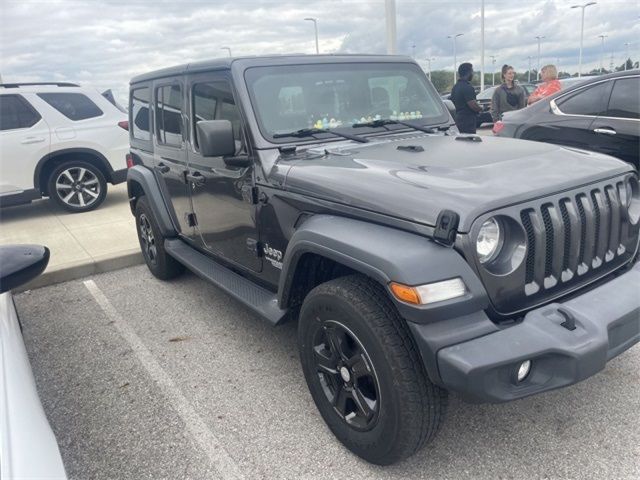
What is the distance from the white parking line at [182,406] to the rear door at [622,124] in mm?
4906

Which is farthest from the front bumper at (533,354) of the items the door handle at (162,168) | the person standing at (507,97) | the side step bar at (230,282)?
the person standing at (507,97)

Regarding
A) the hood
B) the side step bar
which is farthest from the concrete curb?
the hood

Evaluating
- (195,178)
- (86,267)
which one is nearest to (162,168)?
(195,178)

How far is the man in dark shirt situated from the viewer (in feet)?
24.8

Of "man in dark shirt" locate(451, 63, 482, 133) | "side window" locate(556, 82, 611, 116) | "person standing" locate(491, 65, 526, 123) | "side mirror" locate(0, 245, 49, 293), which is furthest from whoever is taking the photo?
"person standing" locate(491, 65, 526, 123)

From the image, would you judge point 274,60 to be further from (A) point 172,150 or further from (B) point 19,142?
(B) point 19,142

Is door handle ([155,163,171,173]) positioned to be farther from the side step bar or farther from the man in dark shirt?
the man in dark shirt

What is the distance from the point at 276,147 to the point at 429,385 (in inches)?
65.4

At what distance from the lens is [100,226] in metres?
7.19

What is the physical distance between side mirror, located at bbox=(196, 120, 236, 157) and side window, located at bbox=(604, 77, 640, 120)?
4411 millimetres

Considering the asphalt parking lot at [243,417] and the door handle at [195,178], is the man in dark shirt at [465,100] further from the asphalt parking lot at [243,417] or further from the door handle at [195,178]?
the asphalt parking lot at [243,417]

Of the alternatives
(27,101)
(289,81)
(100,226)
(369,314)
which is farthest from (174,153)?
(27,101)

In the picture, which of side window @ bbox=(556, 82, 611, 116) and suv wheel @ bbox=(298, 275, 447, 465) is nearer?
suv wheel @ bbox=(298, 275, 447, 465)

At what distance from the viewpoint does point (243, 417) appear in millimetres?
2916
